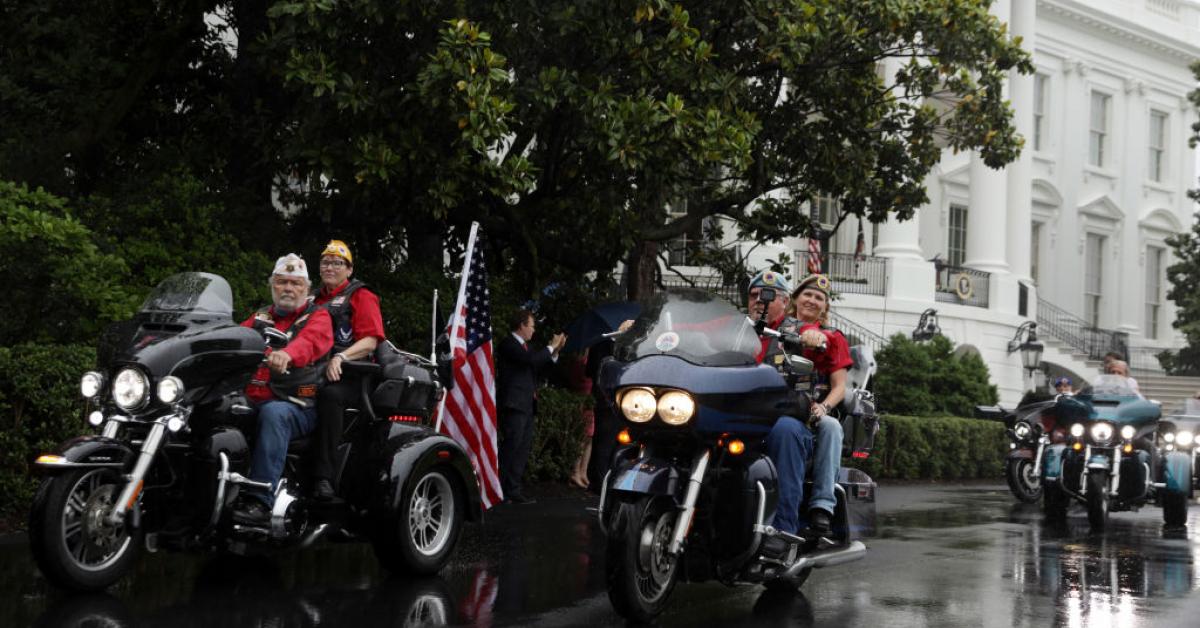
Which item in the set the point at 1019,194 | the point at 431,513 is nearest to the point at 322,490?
the point at 431,513

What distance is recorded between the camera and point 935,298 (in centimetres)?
3556

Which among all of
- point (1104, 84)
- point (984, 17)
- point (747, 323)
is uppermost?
point (1104, 84)

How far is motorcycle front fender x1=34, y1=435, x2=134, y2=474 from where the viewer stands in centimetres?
693

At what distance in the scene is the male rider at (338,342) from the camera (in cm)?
819

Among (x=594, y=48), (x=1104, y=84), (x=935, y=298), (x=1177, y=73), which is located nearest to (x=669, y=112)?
(x=594, y=48)

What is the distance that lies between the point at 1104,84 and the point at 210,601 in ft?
141

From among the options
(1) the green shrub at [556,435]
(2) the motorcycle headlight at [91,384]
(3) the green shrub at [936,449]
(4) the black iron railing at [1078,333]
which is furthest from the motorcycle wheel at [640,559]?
(4) the black iron railing at [1078,333]

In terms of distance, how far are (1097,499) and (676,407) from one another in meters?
8.25

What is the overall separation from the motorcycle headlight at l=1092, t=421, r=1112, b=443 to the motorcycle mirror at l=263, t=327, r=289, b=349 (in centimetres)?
919

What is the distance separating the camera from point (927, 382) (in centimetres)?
2830

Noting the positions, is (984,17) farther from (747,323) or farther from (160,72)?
(747,323)

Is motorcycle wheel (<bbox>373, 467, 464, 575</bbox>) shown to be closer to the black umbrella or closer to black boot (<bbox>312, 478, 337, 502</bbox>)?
black boot (<bbox>312, 478, 337, 502</bbox>)

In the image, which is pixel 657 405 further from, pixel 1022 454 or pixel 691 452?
pixel 1022 454

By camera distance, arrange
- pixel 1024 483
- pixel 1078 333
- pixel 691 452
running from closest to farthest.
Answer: pixel 691 452 < pixel 1024 483 < pixel 1078 333
